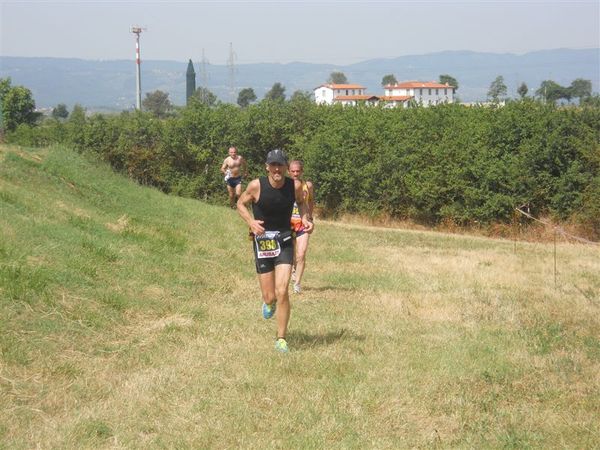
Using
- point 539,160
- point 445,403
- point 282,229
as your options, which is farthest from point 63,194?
point 539,160

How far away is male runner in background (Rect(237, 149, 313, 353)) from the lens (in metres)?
8.23

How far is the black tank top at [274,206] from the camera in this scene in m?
8.26

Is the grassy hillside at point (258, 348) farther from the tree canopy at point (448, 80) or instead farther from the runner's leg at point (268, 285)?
the tree canopy at point (448, 80)

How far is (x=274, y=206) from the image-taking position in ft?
27.1

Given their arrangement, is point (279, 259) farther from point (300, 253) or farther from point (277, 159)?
point (300, 253)

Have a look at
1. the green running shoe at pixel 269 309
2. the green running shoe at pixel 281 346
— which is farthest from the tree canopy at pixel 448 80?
the green running shoe at pixel 281 346

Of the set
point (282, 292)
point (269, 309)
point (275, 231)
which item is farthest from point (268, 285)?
point (275, 231)

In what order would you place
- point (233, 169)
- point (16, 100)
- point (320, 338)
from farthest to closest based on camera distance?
point (16, 100) → point (233, 169) → point (320, 338)

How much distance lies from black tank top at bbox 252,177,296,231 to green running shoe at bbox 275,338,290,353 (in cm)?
118

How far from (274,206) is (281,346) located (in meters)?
1.47

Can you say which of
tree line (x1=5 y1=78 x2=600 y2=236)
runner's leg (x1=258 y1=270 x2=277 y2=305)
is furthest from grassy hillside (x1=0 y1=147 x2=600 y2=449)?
tree line (x1=5 y1=78 x2=600 y2=236)

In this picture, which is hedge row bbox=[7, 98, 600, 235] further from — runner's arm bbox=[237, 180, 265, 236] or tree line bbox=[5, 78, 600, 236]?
runner's arm bbox=[237, 180, 265, 236]

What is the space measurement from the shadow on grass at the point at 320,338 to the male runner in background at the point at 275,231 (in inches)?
17.7

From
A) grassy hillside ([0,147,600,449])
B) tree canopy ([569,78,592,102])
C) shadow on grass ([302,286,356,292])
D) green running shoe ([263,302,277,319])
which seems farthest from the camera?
tree canopy ([569,78,592,102])
